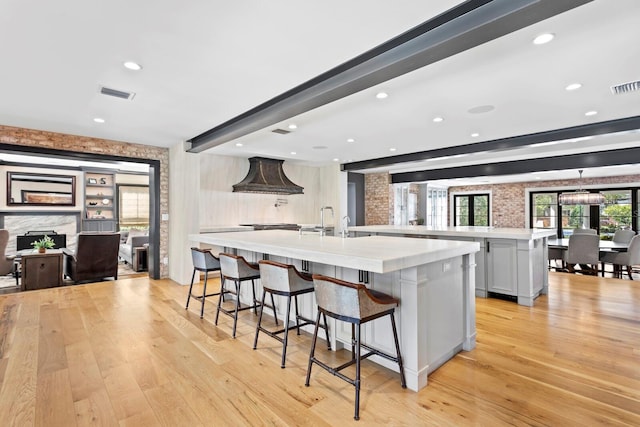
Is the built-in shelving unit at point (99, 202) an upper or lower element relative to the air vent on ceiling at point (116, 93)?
lower

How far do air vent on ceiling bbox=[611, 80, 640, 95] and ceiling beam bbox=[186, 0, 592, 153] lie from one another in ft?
6.93

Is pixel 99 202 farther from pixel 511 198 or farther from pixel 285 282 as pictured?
pixel 511 198

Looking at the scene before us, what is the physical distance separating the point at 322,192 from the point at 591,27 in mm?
6528

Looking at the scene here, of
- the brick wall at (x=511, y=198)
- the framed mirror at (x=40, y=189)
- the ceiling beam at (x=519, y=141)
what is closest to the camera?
the ceiling beam at (x=519, y=141)

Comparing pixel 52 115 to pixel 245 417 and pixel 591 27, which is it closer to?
pixel 245 417

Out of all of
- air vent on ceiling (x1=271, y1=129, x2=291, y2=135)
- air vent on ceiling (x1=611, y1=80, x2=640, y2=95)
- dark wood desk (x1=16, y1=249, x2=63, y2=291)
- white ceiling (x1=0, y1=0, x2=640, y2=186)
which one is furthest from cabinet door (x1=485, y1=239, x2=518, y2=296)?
dark wood desk (x1=16, y1=249, x2=63, y2=291)

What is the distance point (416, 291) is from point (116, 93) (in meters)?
3.43

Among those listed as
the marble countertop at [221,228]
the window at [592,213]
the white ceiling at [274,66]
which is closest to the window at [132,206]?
the marble countertop at [221,228]

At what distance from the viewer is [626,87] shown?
307 centimetres

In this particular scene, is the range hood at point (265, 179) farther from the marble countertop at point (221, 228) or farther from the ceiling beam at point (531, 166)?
the ceiling beam at point (531, 166)

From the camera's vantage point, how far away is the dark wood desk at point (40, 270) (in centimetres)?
500

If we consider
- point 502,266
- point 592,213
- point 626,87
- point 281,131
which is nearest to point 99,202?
point 281,131

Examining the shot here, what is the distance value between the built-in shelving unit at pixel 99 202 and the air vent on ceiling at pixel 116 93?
662 centimetres

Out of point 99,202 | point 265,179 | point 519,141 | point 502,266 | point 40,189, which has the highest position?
point 519,141
